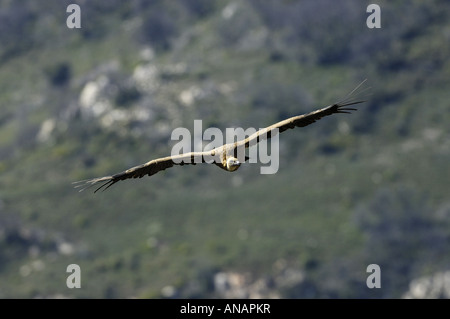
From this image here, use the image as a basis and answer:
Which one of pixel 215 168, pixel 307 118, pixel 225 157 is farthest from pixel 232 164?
pixel 215 168

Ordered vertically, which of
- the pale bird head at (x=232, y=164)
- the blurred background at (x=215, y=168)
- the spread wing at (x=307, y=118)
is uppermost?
the blurred background at (x=215, y=168)

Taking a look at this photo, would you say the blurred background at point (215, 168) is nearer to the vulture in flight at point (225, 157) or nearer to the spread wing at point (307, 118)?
the vulture in flight at point (225, 157)

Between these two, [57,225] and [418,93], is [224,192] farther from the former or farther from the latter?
[418,93]

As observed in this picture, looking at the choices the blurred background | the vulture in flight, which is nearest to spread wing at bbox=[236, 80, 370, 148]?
the vulture in flight

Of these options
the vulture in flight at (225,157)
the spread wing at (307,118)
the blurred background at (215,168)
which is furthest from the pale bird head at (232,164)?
the blurred background at (215,168)

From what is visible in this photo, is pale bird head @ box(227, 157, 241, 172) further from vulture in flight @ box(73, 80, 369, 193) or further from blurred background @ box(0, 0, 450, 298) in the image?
blurred background @ box(0, 0, 450, 298)

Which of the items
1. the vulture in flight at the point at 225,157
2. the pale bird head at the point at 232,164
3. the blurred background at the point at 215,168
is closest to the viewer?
the vulture in flight at the point at 225,157

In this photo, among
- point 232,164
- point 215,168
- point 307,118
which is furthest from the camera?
point 215,168

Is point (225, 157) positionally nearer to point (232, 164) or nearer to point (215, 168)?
point (232, 164)
